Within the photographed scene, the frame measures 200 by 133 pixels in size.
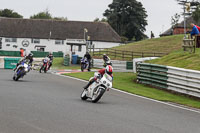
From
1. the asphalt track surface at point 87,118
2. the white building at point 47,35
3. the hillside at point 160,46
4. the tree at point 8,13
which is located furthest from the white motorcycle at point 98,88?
the tree at point 8,13

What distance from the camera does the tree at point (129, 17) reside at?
95188mm

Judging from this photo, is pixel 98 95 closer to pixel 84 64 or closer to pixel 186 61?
pixel 186 61

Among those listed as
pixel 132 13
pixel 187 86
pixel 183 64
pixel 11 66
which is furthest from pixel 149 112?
pixel 132 13

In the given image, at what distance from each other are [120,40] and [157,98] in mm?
73727

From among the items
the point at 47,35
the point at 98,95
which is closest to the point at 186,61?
the point at 98,95

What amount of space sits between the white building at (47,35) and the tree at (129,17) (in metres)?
7.68

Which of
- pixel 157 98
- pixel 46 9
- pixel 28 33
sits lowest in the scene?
pixel 157 98

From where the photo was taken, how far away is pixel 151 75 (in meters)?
20.8

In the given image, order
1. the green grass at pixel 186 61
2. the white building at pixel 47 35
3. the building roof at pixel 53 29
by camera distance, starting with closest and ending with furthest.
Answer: the green grass at pixel 186 61, the white building at pixel 47 35, the building roof at pixel 53 29

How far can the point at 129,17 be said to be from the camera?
95.7m

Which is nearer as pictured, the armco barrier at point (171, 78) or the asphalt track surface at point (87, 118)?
the asphalt track surface at point (87, 118)

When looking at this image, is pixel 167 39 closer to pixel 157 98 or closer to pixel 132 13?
pixel 132 13

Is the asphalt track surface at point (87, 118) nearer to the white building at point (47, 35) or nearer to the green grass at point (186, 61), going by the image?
the green grass at point (186, 61)

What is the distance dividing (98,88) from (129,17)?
83.8 meters
